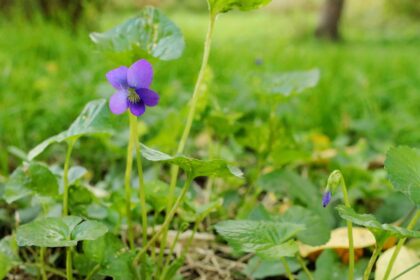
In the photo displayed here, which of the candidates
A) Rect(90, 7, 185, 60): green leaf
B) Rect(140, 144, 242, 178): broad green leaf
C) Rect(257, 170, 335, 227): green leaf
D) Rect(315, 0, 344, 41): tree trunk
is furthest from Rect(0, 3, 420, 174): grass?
Rect(315, 0, 344, 41): tree trunk

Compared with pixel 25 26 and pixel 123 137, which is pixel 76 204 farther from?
pixel 25 26

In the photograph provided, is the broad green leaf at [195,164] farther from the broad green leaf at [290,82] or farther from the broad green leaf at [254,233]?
the broad green leaf at [290,82]

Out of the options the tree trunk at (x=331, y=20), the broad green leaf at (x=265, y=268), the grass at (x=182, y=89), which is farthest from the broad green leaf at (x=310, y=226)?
the tree trunk at (x=331, y=20)

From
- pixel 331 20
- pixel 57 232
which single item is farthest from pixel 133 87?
pixel 331 20

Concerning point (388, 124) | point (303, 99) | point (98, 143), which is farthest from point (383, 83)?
point (98, 143)

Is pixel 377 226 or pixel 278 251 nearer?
pixel 377 226

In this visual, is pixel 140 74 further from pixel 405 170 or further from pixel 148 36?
pixel 405 170
